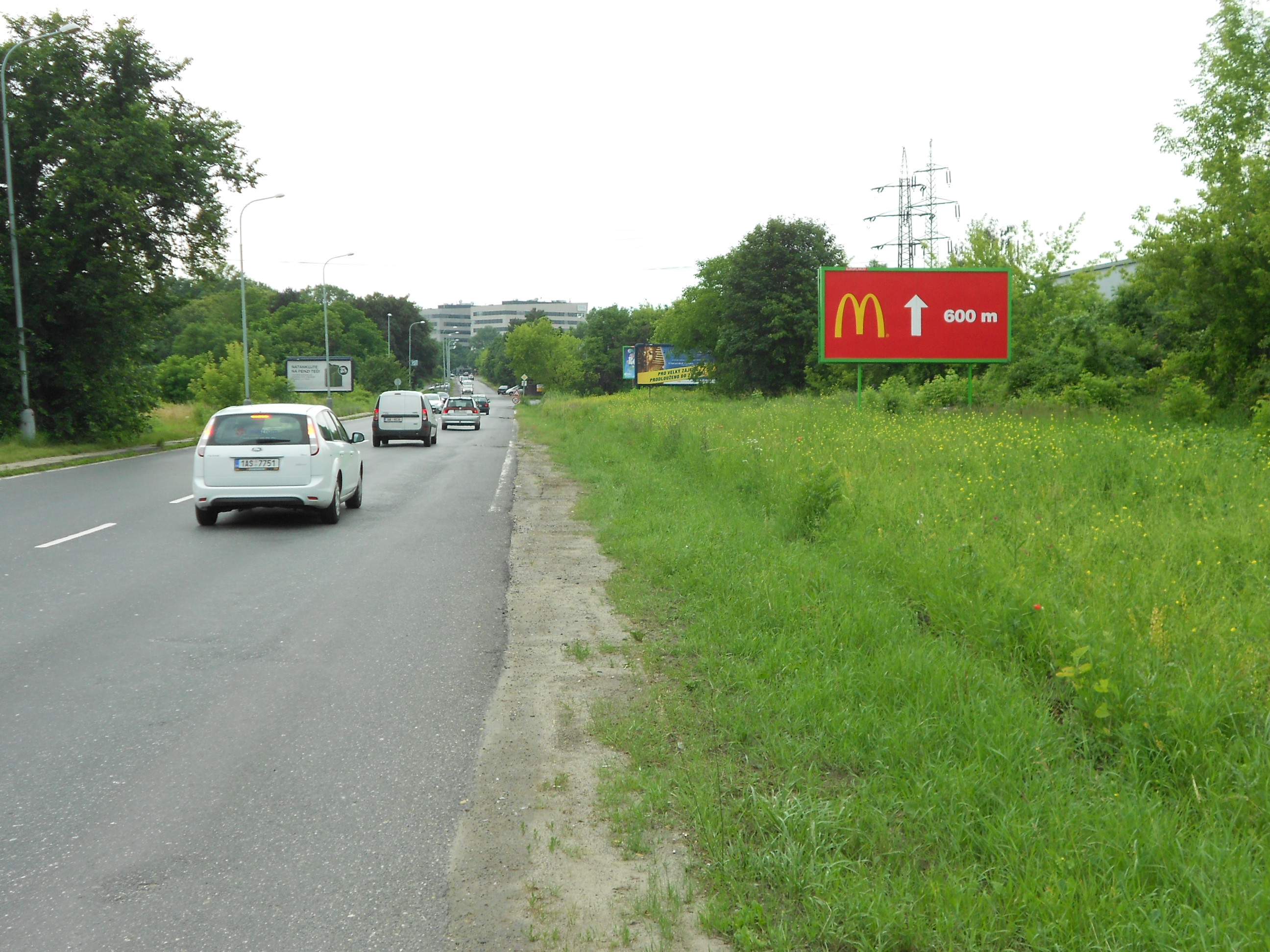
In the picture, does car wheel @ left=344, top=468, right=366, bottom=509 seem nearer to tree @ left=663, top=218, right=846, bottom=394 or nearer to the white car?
the white car

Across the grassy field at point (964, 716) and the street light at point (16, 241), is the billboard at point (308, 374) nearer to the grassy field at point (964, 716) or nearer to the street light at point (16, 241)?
the street light at point (16, 241)

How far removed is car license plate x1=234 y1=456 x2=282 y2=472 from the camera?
A: 1292 cm

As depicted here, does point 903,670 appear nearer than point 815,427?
Yes

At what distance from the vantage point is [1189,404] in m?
19.0

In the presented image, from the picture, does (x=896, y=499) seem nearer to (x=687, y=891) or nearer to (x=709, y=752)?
(x=709, y=752)

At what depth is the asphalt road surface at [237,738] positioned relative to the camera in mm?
3412

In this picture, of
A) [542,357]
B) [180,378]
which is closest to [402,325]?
[542,357]

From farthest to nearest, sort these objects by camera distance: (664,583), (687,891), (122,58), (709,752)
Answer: (122,58)
(664,583)
(709,752)
(687,891)

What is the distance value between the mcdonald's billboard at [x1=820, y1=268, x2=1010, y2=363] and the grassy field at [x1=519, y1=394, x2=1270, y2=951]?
15.7 meters

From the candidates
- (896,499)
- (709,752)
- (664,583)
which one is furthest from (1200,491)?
(709,752)

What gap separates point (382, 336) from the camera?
124 metres

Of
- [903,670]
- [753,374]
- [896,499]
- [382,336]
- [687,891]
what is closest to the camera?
[687,891]

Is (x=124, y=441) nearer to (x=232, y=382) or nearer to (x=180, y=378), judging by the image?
(x=232, y=382)

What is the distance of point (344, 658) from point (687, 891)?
3.89 m
